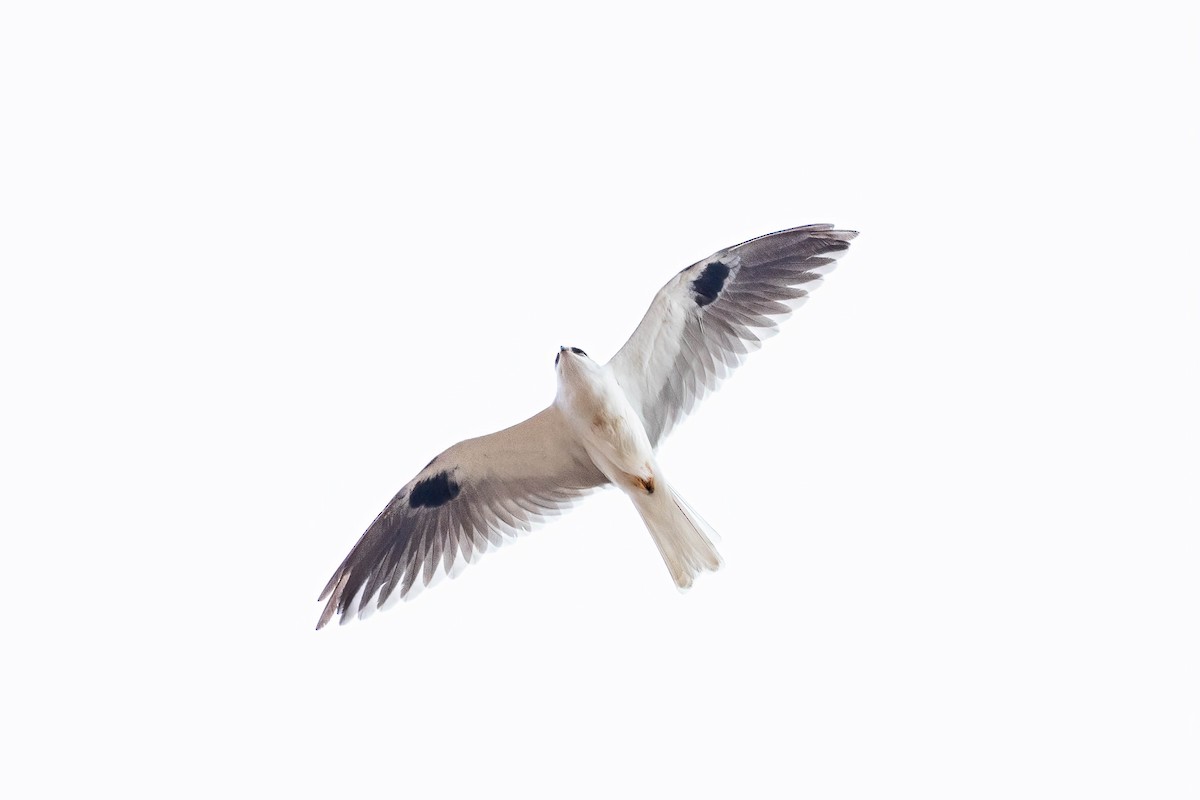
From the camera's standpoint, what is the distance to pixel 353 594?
312 inches

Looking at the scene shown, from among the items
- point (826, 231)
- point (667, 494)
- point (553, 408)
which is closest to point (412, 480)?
point (553, 408)

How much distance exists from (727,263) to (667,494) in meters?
1.52

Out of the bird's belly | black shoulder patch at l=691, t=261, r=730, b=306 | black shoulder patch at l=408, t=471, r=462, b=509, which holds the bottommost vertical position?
the bird's belly

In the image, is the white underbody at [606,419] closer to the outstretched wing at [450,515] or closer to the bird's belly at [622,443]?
the bird's belly at [622,443]

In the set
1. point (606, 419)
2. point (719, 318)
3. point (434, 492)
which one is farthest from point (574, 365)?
point (434, 492)

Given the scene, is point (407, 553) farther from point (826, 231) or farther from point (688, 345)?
point (826, 231)

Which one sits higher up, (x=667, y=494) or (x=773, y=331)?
(x=773, y=331)

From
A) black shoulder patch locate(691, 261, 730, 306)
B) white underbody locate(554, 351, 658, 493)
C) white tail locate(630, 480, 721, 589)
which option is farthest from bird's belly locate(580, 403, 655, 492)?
black shoulder patch locate(691, 261, 730, 306)

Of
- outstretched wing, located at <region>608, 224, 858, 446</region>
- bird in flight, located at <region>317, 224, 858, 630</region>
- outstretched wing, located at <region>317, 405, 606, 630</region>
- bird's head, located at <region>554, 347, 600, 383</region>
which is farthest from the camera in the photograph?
outstretched wing, located at <region>317, 405, 606, 630</region>

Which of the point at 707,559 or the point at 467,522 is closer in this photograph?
the point at 707,559

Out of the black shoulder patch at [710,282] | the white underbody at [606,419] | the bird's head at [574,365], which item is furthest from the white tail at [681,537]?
the black shoulder patch at [710,282]

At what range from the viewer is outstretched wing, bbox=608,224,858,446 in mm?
7641

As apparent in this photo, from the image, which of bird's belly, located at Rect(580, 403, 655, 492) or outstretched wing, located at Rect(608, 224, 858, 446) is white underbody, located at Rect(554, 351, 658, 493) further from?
A: outstretched wing, located at Rect(608, 224, 858, 446)

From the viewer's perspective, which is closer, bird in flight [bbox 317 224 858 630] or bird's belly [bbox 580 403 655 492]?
bird's belly [bbox 580 403 655 492]
